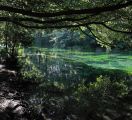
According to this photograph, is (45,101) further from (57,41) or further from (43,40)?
(43,40)

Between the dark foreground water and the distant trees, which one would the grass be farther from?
the distant trees

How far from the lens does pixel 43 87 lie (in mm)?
23984

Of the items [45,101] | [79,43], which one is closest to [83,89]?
[45,101]

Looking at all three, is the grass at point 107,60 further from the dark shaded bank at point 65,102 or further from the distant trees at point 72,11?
the distant trees at point 72,11

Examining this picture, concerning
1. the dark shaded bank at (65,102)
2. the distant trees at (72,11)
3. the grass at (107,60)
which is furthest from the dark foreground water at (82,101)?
the grass at (107,60)

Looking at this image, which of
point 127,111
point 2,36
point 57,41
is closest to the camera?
point 127,111

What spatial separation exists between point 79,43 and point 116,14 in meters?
74.1

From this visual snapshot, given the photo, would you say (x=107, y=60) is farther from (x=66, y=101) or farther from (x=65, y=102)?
(x=65, y=102)

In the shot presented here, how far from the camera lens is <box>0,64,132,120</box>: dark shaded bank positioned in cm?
1443

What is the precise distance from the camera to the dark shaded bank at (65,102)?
14.4 meters

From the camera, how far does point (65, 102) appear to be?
18.6 m

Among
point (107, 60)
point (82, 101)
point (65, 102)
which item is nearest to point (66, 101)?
point (65, 102)

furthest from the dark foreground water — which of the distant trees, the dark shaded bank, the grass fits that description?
the grass

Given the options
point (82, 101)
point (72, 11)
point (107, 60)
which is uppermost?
point (72, 11)
